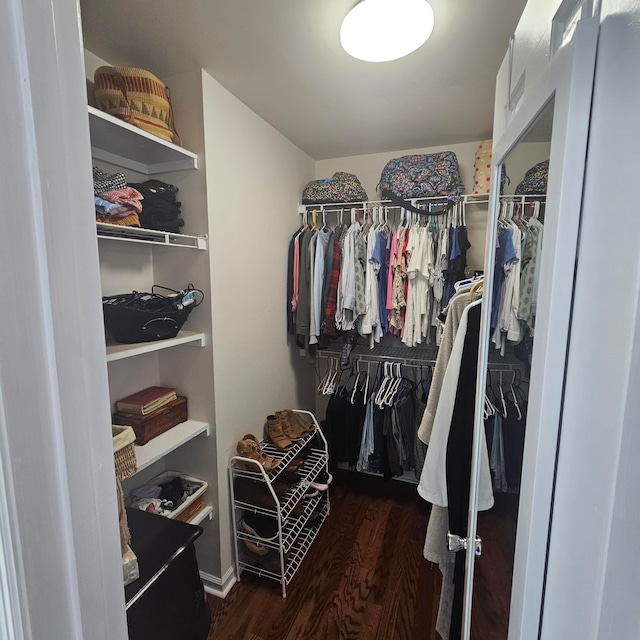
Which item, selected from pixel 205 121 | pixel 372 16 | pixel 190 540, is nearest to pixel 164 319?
pixel 190 540

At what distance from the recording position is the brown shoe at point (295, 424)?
218 cm

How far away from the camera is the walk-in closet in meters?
0.39

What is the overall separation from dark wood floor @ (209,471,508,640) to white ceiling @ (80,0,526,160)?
2484 mm

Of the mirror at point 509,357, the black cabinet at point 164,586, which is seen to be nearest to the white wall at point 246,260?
the black cabinet at point 164,586

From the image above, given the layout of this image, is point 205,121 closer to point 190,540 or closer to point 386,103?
point 386,103

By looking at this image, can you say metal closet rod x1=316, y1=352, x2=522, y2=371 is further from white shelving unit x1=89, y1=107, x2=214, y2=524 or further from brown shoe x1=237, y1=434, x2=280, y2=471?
white shelving unit x1=89, y1=107, x2=214, y2=524

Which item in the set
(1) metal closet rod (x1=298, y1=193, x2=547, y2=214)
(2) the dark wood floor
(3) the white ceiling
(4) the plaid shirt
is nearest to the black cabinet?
(2) the dark wood floor

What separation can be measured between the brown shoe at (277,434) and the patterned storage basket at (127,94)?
64.0 inches

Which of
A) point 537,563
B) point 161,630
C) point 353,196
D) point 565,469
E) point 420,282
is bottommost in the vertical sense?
point 161,630

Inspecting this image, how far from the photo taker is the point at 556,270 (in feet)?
1.45

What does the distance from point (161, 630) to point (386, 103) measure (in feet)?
7.66

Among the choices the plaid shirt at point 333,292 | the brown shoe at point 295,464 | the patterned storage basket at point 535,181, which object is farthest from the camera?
the plaid shirt at point 333,292

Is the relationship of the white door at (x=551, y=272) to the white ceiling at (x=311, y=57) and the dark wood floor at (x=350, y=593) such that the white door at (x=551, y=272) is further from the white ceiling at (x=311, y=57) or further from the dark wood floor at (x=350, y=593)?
the dark wood floor at (x=350, y=593)

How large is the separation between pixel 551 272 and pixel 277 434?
188cm
